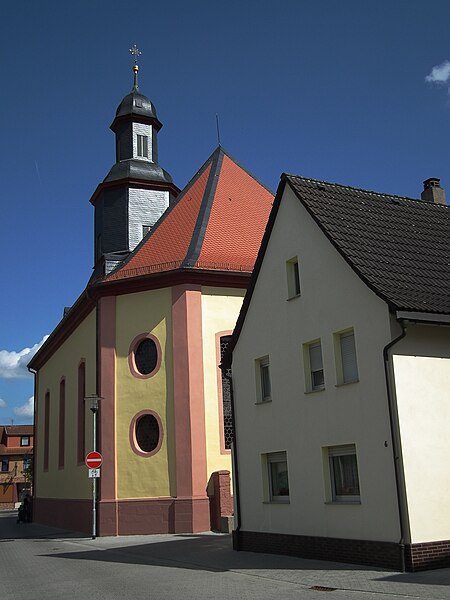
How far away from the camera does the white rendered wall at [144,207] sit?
97.9 feet

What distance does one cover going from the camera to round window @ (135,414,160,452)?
73.5 feet

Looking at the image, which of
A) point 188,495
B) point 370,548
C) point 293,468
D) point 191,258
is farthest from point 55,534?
point 370,548

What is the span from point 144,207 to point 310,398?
18120 mm

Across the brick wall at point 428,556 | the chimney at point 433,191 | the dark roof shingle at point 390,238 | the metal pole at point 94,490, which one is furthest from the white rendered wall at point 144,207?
the brick wall at point 428,556

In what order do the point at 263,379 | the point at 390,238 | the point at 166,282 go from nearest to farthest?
1. the point at 390,238
2. the point at 263,379
3. the point at 166,282

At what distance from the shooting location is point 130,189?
99.6ft

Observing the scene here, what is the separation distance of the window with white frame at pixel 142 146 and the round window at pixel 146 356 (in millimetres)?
11761

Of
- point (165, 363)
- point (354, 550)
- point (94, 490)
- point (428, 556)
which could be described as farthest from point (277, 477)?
point (94, 490)

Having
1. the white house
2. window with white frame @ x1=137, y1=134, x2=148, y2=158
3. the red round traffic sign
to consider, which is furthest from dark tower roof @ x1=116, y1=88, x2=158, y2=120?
the white house

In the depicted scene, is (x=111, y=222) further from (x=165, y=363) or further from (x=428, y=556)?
(x=428, y=556)

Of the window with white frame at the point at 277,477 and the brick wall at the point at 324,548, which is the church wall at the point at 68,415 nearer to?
the brick wall at the point at 324,548

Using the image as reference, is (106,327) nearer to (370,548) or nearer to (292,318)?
(292,318)

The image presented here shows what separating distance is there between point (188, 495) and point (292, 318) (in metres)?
8.66

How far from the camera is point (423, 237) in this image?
47.3 feet
